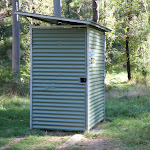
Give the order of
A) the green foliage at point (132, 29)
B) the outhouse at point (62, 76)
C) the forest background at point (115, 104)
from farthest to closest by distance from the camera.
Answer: the green foliage at point (132, 29) → the outhouse at point (62, 76) → the forest background at point (115, 104)

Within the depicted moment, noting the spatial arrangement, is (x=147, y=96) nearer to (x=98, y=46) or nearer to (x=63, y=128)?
(x=98, y=46)

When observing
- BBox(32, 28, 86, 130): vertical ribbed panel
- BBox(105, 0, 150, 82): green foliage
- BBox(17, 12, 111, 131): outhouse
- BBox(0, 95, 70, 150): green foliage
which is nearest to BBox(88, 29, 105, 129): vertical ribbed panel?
BBox(17, 12, 111, 131): outhouse

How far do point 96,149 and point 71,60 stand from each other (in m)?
2.25

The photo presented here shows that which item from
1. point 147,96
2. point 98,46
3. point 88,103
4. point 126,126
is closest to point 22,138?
point 88,103

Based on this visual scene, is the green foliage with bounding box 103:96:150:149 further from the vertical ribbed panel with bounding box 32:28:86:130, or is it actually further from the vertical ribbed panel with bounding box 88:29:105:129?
the vertical ribbed panel with bounding box 32:28:86:130

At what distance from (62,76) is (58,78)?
11cm

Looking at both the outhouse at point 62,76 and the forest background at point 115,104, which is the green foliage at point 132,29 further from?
the outhouse at point 62,76

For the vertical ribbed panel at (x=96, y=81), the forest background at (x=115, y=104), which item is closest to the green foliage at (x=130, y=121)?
the forest background at (x=115, y=104)

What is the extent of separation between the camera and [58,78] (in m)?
6.30

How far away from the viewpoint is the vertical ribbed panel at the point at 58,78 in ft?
20.4

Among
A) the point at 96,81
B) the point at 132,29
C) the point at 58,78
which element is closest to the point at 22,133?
the point at 58,78

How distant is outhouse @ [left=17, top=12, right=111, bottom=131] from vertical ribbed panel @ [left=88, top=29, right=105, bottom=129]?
0.03 meters

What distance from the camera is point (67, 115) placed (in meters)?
6.27

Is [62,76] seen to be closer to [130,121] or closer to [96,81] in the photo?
[96,81]
